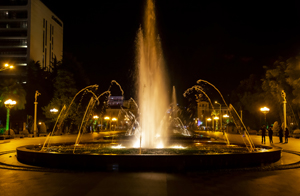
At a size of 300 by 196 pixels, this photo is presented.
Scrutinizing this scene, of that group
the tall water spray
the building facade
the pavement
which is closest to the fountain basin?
the pavement

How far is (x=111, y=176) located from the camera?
396 inches

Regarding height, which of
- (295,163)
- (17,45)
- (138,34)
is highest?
(17,45)

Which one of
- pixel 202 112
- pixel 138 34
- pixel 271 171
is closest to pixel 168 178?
pixel 271 171

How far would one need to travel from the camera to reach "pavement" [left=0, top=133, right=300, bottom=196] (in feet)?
26.2

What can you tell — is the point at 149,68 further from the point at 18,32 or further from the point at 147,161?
the point at 18,32

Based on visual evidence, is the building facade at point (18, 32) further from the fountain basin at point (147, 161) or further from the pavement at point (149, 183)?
the pavement at point (149, 183)

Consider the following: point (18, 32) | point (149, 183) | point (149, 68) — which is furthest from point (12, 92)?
point (18, 32)

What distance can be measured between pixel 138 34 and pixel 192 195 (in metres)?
19.8

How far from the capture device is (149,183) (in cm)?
896

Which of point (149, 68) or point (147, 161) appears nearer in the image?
point (147, 161)

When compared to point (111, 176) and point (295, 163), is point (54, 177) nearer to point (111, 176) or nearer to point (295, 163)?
point (111, 176)

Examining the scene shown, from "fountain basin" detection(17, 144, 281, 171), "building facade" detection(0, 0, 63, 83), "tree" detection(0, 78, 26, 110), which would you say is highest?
"building facade" detection(0, 0, 63, 83)

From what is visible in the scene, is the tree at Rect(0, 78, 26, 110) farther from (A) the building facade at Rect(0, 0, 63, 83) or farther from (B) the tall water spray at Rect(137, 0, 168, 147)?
(A) the building facade at Rect(0, 0, 63, 83)

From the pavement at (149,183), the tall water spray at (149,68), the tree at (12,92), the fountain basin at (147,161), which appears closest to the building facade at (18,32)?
the tree at (12,92)
